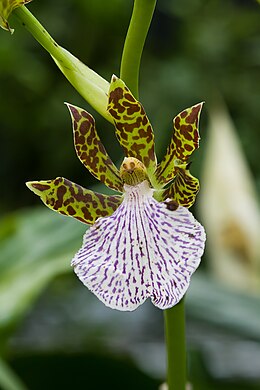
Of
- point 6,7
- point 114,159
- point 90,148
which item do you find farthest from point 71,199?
point 114,159

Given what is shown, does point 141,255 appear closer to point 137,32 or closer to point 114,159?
point 137,32

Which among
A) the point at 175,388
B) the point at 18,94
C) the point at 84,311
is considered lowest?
the point at 175,388

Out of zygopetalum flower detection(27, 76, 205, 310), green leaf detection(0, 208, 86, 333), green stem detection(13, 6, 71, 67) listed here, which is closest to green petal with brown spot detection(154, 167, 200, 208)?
zygopetalum flower detection(27, 76, 205, 310)

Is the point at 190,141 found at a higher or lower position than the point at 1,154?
lower

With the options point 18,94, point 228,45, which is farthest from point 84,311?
point 228,45

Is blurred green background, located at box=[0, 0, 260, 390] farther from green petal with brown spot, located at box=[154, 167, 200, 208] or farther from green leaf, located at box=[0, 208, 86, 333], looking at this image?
green petal with brown spot, located at box=[154, 167, 200, 208]

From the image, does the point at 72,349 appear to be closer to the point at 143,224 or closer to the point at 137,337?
the point at 137,337

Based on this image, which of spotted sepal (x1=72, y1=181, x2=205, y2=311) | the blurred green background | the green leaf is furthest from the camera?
the blurred green background
